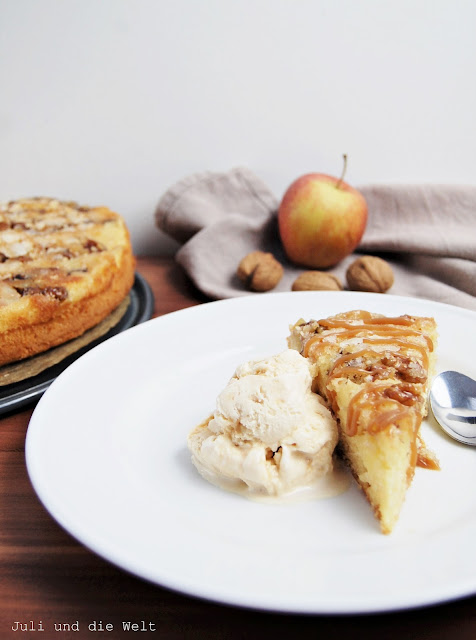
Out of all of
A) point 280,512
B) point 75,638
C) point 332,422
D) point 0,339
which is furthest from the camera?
point 0,339

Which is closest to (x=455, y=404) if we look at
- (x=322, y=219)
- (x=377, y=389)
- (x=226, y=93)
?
(x=377, y=389)

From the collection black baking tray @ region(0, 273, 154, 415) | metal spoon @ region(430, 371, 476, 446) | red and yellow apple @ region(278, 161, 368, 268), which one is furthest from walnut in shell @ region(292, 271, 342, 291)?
metal spoon @ region(430, 371, 476, 446)

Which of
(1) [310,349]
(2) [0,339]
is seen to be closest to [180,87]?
(2) [0,339]

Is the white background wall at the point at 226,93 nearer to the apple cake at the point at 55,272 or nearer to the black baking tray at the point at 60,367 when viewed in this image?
the apple cake at the point at 55,272

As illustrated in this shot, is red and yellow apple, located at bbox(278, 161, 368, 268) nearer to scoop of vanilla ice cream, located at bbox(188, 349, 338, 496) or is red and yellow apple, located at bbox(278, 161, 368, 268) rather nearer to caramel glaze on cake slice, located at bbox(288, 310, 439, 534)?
caramel glaze on cake slice, located at bbox(288, 310, 439, 534)

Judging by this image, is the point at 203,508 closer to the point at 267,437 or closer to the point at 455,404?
the point at 267,437

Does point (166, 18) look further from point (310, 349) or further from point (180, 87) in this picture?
point (310, 349)
